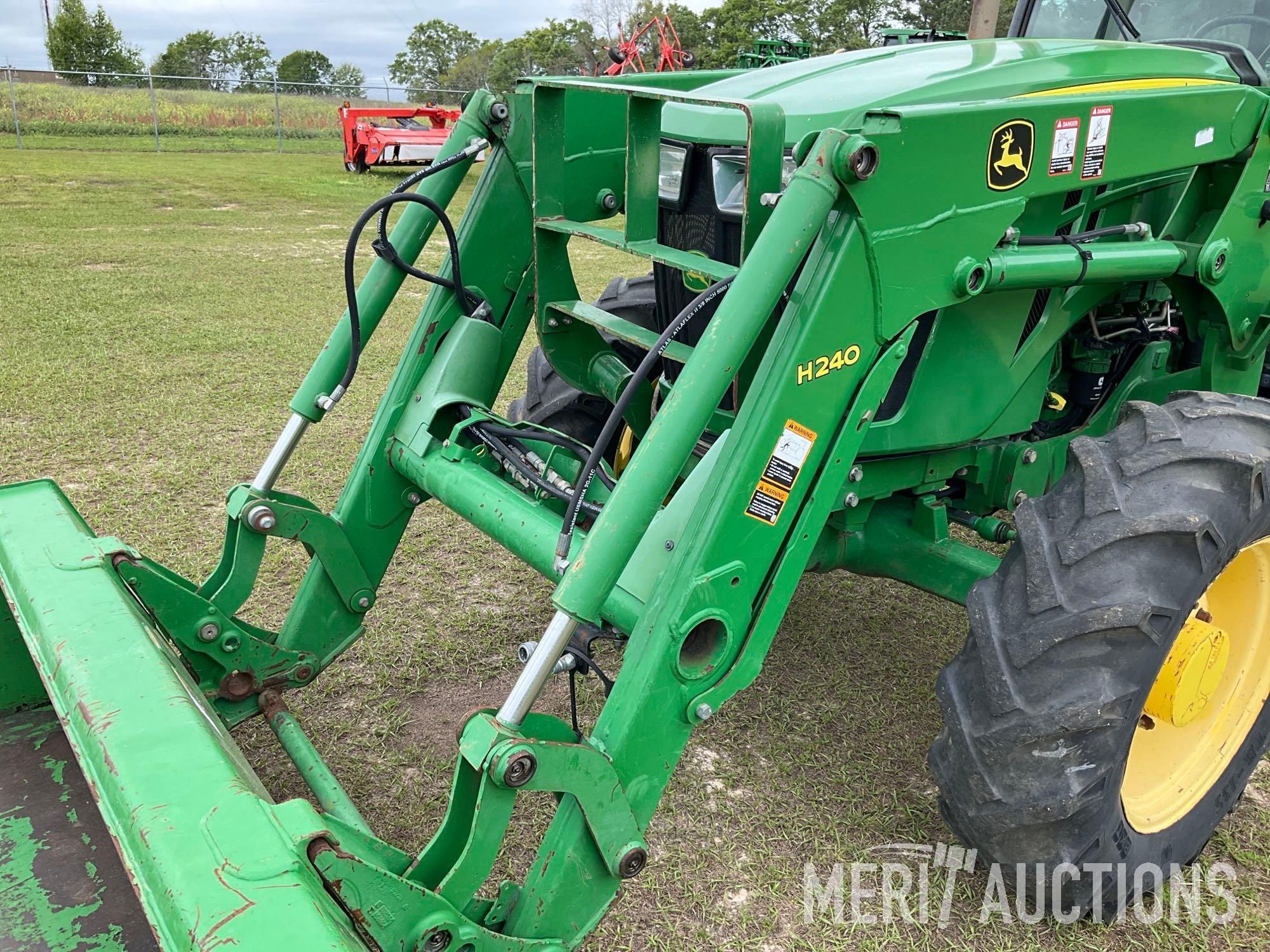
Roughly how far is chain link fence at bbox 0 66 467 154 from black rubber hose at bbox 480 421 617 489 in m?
22.2

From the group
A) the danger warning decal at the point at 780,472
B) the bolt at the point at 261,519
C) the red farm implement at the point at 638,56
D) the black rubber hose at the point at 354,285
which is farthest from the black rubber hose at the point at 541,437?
the red farm implement at the point at 638,56

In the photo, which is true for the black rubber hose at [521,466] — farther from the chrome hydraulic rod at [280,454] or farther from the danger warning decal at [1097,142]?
the danger warning decal at [1097,142]

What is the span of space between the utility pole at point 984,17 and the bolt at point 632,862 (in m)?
4.63

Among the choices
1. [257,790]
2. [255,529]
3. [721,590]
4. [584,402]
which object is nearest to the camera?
[257,790]

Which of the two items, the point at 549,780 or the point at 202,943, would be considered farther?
the point at 549,780

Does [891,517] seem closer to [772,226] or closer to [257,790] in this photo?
[772,226]

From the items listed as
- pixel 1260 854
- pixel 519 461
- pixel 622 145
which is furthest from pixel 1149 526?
pixel 622 145

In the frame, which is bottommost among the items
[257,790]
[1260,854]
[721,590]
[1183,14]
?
[1260,854]

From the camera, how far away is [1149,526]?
2.22 metres

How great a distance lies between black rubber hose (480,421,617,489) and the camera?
114 inches

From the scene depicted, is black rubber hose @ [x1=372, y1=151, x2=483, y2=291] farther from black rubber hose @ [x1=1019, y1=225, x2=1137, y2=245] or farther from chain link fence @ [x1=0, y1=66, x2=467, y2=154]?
chain link fence @ [x1=0, y1=66, x2=467, y2=154]

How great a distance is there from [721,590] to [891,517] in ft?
3.82

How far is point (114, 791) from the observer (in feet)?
5.65

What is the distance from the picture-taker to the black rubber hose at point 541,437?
2.89m
